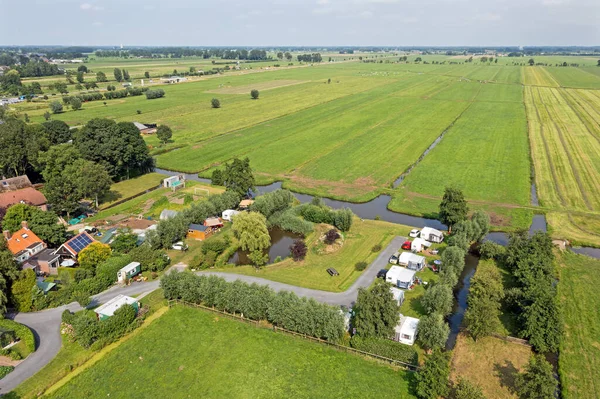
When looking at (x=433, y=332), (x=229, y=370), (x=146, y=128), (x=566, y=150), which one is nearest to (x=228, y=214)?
(x=229, y=370)

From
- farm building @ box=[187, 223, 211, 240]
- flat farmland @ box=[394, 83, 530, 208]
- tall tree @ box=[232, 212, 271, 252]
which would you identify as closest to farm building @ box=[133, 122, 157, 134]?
farm building @ box=[187, 223, 211, 240]

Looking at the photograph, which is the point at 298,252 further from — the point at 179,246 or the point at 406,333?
the point at 406,333

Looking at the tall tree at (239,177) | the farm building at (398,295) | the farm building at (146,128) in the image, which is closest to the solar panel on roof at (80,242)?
the tall tree at (239,177)

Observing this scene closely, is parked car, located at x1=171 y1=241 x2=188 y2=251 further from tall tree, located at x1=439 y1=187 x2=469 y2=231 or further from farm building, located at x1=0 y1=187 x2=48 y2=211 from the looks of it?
tall tree, located at x1=439 y1=187 x2=469 y2=231

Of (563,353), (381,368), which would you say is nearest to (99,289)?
(381,368)

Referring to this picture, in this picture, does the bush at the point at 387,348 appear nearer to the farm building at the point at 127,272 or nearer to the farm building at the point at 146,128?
the farm building at the point at 127,272

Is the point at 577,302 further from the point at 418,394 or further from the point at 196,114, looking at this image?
the point at 196,114

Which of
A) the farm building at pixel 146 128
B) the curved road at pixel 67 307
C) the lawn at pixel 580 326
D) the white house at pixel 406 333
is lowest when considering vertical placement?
the curved road at pixel 67 307
